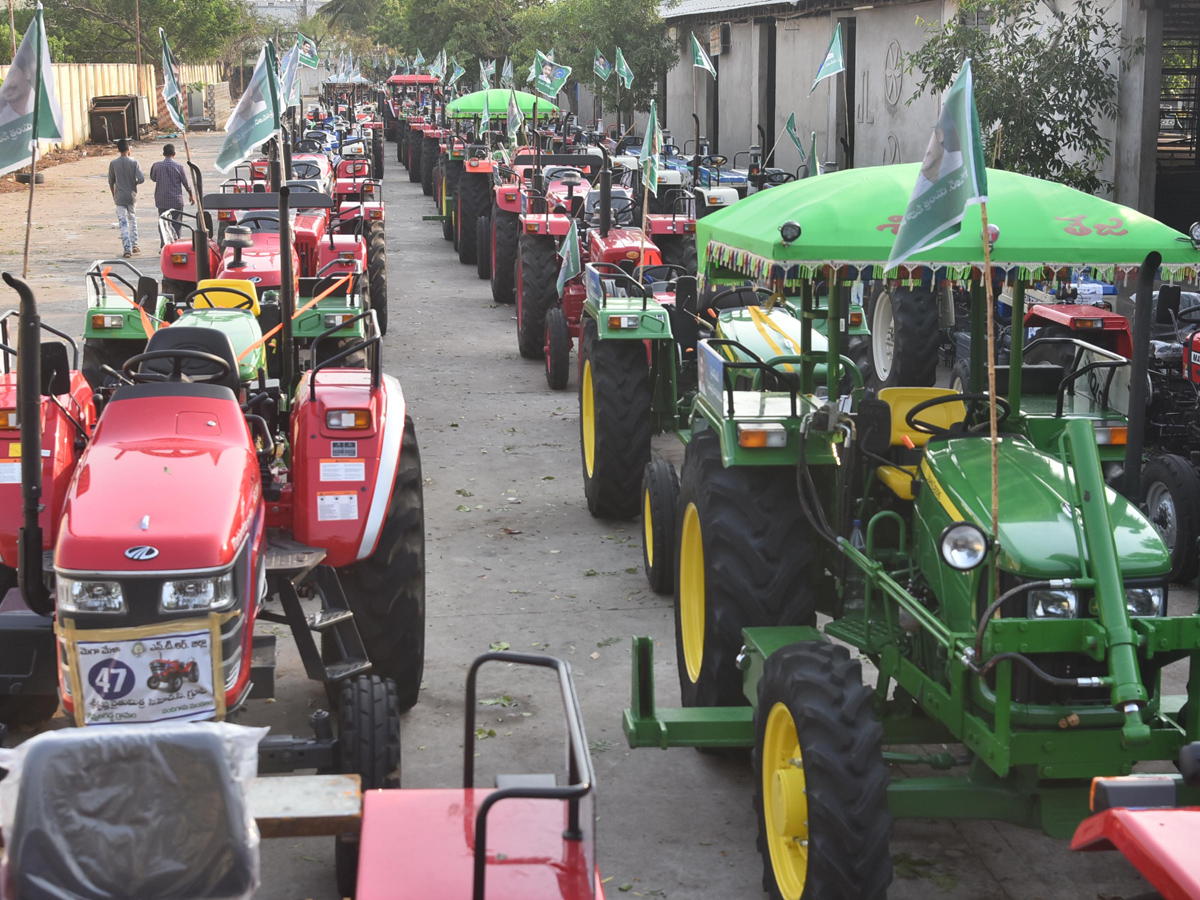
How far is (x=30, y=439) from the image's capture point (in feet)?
13.0

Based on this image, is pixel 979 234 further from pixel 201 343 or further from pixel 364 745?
pixel 201 343

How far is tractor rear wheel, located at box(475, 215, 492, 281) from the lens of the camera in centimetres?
1745

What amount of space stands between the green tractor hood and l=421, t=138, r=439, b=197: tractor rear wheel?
901 inches

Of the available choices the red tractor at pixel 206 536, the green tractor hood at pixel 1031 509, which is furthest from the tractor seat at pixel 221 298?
the green tractor hood at pixel 1031 509

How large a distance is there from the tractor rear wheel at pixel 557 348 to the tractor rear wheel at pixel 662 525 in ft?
14.8

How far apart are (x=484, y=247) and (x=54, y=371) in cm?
1290

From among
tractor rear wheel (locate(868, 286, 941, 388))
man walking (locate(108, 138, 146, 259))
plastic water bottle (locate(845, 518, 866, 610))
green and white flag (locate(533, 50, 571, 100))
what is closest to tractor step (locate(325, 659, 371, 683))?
plastic water bottle (locate(845, 518, 866, 610))

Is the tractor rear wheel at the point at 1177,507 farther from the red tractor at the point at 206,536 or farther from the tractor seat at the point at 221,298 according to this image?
the tractor seat at the point at 221,298

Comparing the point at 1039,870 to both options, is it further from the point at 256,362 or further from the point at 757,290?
the point at 757,290

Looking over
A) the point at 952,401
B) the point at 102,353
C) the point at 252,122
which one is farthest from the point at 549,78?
the point at 952,401

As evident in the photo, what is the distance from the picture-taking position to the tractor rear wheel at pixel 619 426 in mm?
8344

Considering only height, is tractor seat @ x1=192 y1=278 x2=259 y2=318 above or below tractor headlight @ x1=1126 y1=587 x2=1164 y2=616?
above

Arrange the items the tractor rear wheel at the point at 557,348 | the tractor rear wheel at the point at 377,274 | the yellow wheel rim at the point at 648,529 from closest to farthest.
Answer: the yellow wheel rim at the point at 648,529, the tractor rear wheel at the point at 557,348, the tractor rear wheel at the point at 377,274

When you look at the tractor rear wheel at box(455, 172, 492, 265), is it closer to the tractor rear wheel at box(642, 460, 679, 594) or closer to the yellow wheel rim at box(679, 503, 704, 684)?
the tractor rear wheel at box(642, 460, 679, 594)
